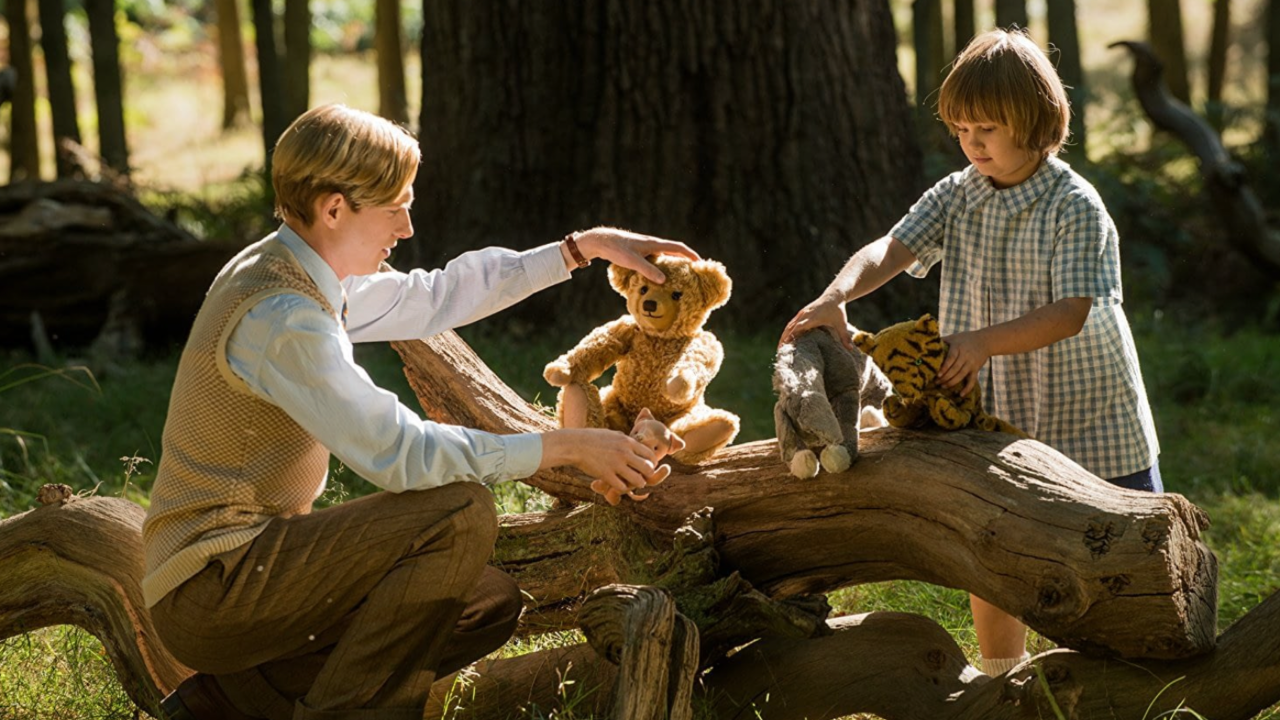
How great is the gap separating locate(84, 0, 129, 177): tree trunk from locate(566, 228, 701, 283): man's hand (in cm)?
807

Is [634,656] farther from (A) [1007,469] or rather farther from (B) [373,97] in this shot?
(B) [373,97]

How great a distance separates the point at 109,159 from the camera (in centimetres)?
1170

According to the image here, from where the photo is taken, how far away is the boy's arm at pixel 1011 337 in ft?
11.0

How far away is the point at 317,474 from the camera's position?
321 centimetres

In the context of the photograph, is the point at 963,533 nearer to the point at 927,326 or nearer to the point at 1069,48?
the point at 927,326

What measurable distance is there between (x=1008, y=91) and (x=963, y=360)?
67cm

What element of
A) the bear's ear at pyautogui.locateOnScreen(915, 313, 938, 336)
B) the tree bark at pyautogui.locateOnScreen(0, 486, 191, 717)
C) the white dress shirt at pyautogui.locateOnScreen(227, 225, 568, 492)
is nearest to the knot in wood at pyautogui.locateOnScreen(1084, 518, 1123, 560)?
the bear's ear at pyautogui.locateOnScreen(915, 313, 938, 336)

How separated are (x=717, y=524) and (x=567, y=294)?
3.84 metres

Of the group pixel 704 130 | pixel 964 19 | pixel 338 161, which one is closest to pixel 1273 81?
pixel 964 19

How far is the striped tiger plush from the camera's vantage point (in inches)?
131

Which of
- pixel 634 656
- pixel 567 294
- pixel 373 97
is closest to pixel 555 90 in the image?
pixel 567 294

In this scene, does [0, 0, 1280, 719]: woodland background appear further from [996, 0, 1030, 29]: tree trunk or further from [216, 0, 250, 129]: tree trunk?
[216, 0, 250, 129]: tree trunk

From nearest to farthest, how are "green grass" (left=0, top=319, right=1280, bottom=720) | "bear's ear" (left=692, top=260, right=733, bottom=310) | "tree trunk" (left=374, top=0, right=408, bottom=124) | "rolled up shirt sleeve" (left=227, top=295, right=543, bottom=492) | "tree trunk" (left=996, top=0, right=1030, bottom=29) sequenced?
1. "rolled up shirt sleeve" (left=227, top=295, right=543, bottom=492)
2. "bear's ear" (left=692, top=260, right=733, bottom=310)
3. "green grass" (left=0, top=319, right=1280, bottom=720)
4. "tree trunk" (left=996, top=0, right=1030, bottom=29)
5. "tree trunk" (left=374, top=0, right=408, bottom=124)

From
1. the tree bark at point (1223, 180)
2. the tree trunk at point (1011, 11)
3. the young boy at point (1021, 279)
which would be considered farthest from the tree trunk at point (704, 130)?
the young boy at point (1021, 279)
